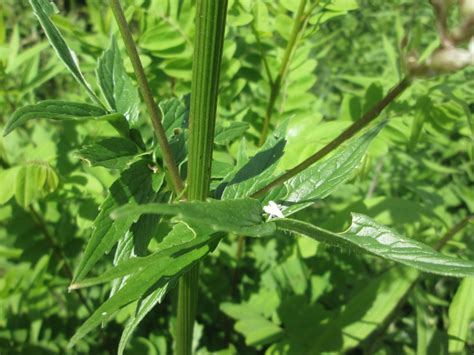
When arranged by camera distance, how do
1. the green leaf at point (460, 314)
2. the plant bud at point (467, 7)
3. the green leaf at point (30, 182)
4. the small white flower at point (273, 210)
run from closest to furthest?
the plant bud at point (467, 7)
the small white flower at point (273, 210)
the green leaf at point (30, 182)
the green leaf at point (460, 314)

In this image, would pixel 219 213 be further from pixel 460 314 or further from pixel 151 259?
pixel 460 314

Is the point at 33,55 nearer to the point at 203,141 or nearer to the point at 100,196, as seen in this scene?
the point at 100,196

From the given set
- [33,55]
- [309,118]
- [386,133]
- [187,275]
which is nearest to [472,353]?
[386,133]

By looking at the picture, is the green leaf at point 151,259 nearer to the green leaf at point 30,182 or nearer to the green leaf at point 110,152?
the green leaf at point 110,152

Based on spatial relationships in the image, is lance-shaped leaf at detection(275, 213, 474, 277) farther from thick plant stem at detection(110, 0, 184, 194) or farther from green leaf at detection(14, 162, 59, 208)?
green leaf at detection(14, 162, 59, 208)

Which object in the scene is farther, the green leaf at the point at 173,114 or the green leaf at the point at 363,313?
the green leaf at the point at 363,313

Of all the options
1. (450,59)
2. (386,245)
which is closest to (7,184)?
(386,245)

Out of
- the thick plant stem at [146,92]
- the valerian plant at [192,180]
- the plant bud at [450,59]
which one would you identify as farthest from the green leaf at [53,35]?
the plant bud at [450,59]

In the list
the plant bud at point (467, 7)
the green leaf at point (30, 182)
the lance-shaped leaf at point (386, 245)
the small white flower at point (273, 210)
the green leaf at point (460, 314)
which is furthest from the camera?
the green leaf at point (460, 314)
